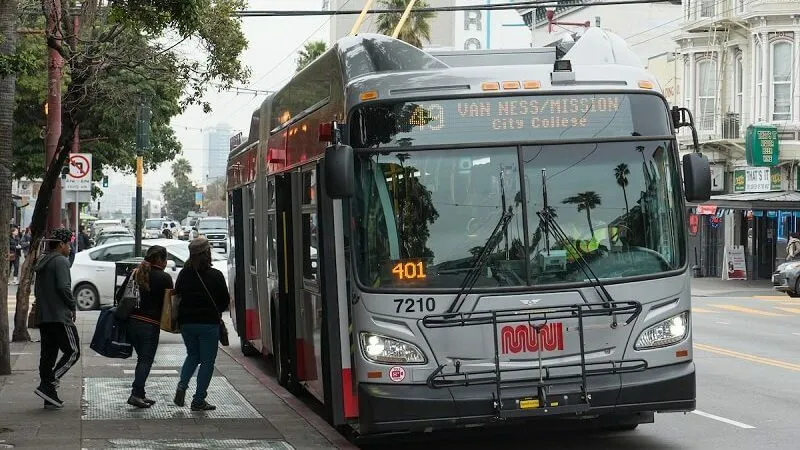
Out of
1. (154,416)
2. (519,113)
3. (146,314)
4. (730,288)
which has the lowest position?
(730,288)

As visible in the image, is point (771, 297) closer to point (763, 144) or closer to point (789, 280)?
point (789, 280)

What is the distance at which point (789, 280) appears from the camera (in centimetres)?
3566

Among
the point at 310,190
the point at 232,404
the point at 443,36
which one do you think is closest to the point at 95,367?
the point at 232,404

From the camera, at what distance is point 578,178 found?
980 centimetres

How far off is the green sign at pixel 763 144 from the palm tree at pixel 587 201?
33.8m

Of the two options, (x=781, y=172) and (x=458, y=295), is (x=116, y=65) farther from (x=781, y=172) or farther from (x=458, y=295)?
(x=781, y=172)

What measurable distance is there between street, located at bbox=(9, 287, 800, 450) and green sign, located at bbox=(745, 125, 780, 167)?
68.1 feet

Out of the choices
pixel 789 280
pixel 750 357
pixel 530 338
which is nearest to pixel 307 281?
pixel 530 338

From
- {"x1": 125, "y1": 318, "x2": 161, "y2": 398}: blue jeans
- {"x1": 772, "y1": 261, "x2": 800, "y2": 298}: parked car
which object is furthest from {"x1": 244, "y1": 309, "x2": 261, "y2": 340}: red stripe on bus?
{"x1": 772, "y1": 261, "x2": 800, "y2": 298}: parked car

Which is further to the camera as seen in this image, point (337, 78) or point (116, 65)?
point (116, 65)

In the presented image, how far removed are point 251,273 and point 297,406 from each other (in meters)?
4.07

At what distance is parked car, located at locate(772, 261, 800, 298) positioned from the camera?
3566 centimetres

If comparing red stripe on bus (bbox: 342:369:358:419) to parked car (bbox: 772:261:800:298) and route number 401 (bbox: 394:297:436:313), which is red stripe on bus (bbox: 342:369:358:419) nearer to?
route number 401 (bbox: 394:297:436:313)

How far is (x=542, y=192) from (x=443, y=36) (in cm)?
12576
